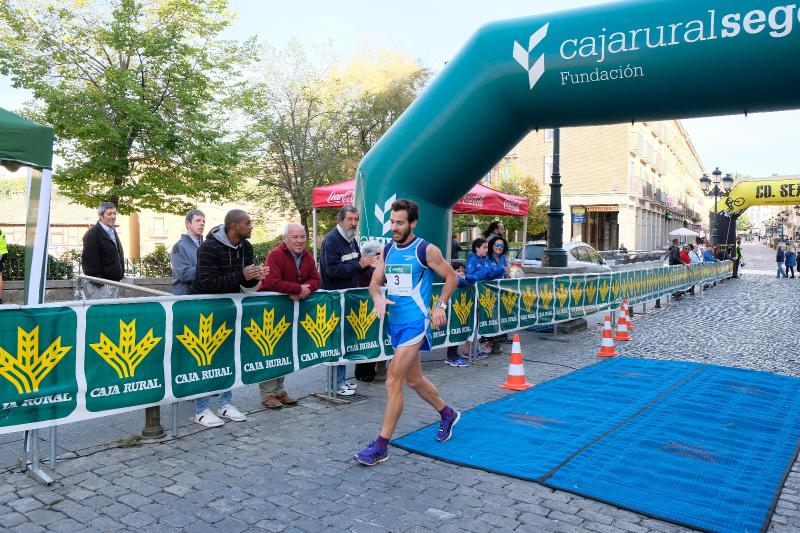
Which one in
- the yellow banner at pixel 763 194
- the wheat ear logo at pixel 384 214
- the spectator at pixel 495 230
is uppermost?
the yellow banner at pixel 763 194

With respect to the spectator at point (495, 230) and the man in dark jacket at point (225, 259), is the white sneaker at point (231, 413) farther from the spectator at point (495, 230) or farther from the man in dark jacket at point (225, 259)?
the spectator at point (495, 230)

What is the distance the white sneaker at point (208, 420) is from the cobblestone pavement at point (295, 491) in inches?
2.9

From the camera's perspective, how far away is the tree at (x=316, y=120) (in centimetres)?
3042

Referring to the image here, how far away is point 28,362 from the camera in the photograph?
4.11m

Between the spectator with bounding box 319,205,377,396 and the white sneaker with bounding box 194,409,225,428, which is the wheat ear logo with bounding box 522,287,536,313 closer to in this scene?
the spectator with bounding box 319,205,377,396

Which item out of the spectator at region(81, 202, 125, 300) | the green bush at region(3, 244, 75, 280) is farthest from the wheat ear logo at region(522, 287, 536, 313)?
the green bush at region(3, 244, 75, 280)

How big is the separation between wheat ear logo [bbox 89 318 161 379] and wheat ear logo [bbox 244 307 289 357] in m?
1.00

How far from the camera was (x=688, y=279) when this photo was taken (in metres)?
19.3

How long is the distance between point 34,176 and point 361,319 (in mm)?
3410

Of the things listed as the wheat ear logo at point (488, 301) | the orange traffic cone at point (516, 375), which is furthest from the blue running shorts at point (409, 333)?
the wheat ear logo at point (488, 301)

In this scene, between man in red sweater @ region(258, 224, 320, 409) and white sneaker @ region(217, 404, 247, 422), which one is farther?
man in red sweater @ region(258, 224, 320, 409)

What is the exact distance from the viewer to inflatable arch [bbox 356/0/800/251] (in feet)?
21.0

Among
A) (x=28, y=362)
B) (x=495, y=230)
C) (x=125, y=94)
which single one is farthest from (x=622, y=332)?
(x=125, y=94)

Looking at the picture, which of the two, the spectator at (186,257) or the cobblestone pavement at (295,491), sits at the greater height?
the spectator at (186,257)
